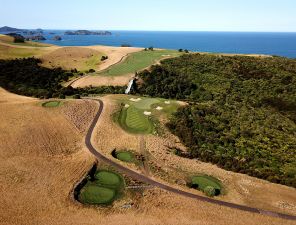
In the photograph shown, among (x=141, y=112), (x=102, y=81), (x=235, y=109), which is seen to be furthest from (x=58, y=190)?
(x=102, y=81)

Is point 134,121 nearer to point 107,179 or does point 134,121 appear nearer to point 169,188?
point 107,179

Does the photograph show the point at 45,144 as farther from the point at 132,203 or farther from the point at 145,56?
the point at 145,56

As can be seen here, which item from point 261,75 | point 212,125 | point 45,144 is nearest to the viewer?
point 45,144

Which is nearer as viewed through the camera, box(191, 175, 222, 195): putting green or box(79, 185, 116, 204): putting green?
box(79, 185, 116, 204): putting green

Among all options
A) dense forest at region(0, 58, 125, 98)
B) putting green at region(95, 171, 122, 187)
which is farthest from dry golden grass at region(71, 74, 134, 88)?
putting green at region(95, 171, 122, 187)

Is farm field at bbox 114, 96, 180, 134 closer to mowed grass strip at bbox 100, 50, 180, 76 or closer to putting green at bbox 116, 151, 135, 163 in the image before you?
putting green at bbox 116, 151, 135, 163

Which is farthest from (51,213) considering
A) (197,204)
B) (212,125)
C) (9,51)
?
(9,51)
